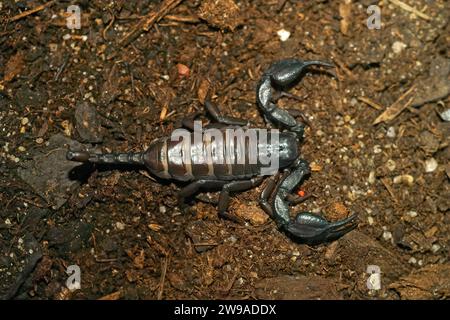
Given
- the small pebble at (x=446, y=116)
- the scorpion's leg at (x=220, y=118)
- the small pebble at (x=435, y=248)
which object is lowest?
the small pebble at (x=435, y=248)

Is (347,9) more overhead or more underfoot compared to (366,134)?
more overhead

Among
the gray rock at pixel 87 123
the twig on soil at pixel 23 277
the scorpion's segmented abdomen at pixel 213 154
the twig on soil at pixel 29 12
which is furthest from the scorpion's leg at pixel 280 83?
the twig on soil at pixel 23 277

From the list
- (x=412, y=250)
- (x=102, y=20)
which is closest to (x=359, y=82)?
(x=412, y=250)

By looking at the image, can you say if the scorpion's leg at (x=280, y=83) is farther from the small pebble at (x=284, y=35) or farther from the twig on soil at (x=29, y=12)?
the twig on soil at (x=29, y=12)

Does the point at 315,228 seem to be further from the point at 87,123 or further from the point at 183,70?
the point at 87,123

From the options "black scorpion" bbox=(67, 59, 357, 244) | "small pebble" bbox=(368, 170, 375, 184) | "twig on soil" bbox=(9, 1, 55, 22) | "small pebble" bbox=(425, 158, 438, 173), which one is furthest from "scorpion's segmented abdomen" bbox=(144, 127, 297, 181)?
"twig on soil" bbox=(9, 1, 55, 22)

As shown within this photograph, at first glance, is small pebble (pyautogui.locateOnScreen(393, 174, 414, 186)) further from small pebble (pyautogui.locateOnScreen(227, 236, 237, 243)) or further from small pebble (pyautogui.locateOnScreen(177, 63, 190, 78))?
small pebble (pyautogui.locateOnScreen(177, 63, 190, 78))

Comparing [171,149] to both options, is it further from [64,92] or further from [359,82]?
[359,82]
